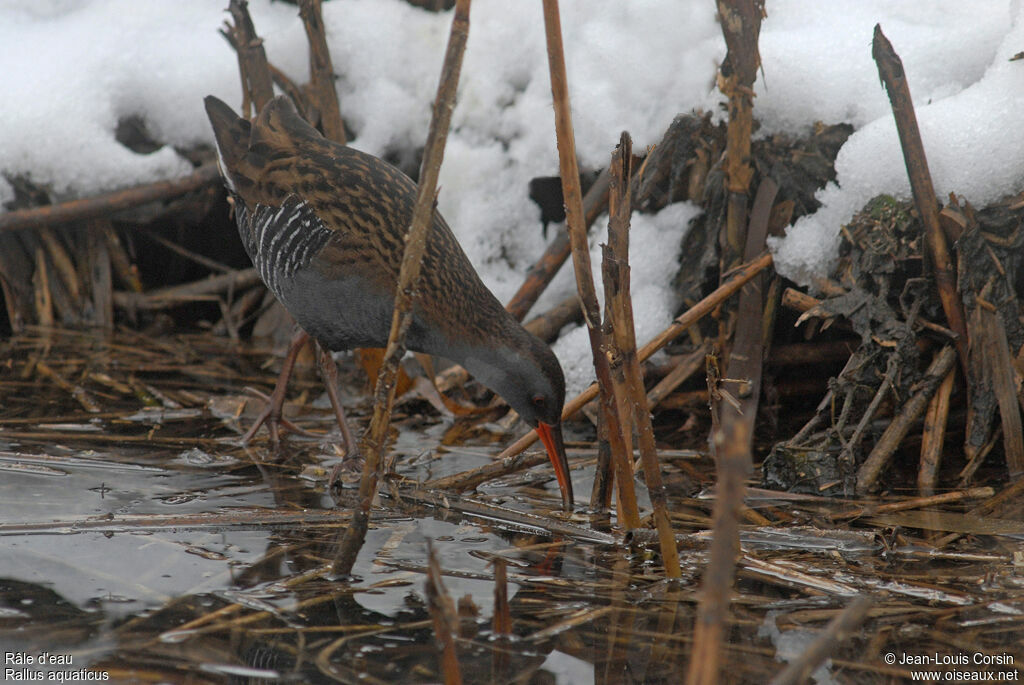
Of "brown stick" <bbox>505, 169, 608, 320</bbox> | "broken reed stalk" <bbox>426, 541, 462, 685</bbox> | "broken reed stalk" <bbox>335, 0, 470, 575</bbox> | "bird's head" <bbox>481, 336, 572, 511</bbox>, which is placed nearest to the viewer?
"broken reed stalk" <bbox>426, 541, 462, 685</bbox>

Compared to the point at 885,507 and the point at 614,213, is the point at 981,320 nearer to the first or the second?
the point at 885,507

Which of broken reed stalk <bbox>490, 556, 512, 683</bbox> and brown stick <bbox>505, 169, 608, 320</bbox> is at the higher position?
brown stick <bbox>505, 169, 608, 320</bbox>

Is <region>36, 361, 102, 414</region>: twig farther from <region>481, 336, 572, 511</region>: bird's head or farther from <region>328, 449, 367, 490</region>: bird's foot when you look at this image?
<region>481, 336, 572, 511</region>: bird's head

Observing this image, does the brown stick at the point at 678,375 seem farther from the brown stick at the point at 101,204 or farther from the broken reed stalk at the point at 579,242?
the brown stick at the point at 101,204

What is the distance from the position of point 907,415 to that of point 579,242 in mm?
1333

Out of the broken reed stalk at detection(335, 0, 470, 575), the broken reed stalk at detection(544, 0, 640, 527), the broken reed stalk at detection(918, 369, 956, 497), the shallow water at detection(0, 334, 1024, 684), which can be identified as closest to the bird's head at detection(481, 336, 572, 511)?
the shallow water at detection(0, 334, 1024, 684)

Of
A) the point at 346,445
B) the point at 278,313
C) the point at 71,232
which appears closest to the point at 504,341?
the point at 346,445

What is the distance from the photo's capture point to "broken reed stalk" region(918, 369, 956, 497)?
2795mm

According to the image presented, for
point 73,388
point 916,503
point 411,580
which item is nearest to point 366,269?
point 411,580

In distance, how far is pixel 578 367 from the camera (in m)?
3.57

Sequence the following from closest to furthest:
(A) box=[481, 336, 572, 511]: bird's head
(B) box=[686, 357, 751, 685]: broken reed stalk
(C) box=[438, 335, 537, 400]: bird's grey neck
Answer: (B) box=[686, 357, 751, 685]: broken reed stalk, (A) box=[481, 336, 572, 511]: bird's head, (C) box=[438, 335, 537, 400]: bird's grey neck

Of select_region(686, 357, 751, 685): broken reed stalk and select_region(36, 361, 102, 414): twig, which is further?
select_region(36, 361, 102, 414): twig

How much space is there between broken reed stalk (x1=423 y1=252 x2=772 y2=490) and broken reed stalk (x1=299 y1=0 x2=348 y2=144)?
1.66 metres

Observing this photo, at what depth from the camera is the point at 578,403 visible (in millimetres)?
2977
